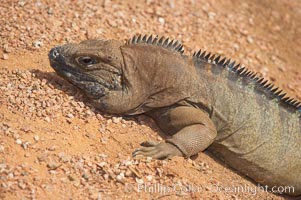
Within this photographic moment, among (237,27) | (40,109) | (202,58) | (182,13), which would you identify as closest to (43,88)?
(40,109)

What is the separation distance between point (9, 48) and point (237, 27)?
14.3 feet

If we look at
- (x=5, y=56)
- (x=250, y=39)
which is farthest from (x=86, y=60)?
(x=250, y=39)

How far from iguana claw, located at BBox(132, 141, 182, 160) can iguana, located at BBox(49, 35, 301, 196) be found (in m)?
0.01

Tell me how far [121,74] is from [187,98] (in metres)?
0.86

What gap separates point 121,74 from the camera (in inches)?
247

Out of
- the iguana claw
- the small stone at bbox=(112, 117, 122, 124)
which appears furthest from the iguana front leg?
the small stone at bbox=(112, 117, 122, 124)

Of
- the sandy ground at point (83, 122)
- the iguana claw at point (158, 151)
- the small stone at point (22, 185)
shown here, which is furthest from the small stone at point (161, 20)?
the small stone at point (22, 185)

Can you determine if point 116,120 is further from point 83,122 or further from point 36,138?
point 36,138

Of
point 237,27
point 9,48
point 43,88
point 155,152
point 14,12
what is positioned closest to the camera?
point 155,152

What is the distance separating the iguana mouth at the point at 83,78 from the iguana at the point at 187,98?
0.01 metres

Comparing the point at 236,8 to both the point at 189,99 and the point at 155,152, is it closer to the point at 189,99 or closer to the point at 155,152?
the point at 189,99

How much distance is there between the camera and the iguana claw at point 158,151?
5.91 metres

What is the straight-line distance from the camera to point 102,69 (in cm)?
625

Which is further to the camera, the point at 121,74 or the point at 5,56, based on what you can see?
the point at 5,56
